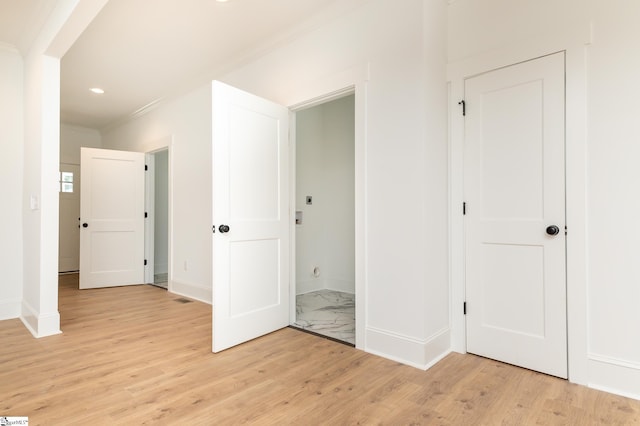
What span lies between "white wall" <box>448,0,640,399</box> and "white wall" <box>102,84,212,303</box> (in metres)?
3.47

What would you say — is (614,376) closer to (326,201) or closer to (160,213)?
(326,201)

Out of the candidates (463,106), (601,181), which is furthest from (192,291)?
(601,181)

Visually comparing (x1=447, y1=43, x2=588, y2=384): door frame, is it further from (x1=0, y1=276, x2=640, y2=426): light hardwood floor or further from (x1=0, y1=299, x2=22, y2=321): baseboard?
(x1=0, y1=299, x2=22, y2=321): baseboard

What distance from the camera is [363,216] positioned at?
2676mm

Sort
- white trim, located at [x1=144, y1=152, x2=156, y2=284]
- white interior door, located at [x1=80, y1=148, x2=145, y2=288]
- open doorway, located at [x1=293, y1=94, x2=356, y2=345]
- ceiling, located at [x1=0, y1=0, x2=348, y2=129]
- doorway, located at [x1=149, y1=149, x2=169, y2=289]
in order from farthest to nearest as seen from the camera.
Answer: doorway, located at [x1=149, y1=149, x2=169, y2=289]
white trim, located at [x1=144, y1=152, x2=156, y2=284]
white interior door, located at [x1=80, y1=148, x2=145, y2=288]
open doorway, located at [x1=293, y1=94, x2=356, y2=345]
ceiling, located at [x1=0, y1=0, x2=348, y2=129]

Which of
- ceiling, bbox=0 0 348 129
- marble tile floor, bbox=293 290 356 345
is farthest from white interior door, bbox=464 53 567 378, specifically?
ceiling, bbox=0 0 348 129

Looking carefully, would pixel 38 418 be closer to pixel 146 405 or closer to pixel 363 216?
pixel 146 405

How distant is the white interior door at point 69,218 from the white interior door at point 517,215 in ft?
23.1

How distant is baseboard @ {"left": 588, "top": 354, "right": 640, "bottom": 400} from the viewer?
6.35 ft

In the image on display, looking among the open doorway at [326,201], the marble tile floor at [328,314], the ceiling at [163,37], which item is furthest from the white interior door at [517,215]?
the open doorway at [326,201]

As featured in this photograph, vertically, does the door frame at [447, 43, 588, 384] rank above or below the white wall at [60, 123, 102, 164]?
below

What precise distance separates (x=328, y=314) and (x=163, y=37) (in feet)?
10.3

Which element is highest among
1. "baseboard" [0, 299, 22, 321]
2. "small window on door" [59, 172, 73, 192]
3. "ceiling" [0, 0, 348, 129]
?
"ceiling" [0, 0, 348, 129]

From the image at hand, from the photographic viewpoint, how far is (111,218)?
525cm
